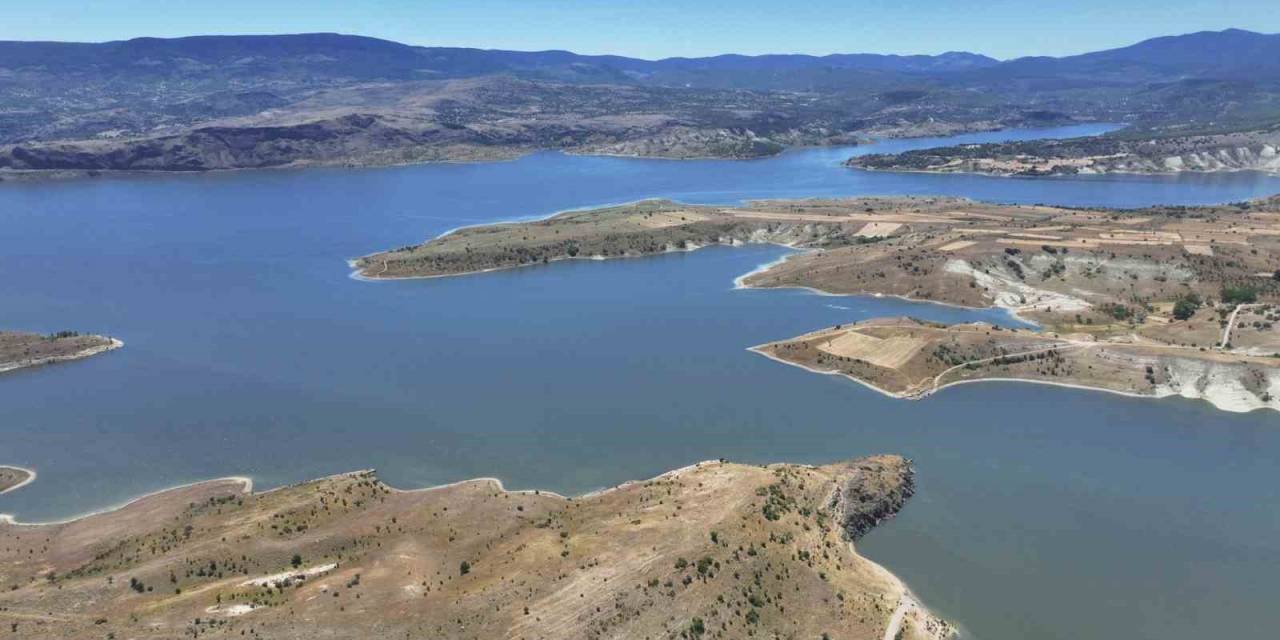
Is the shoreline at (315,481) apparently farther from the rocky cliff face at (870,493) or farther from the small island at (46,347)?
the small island at (46,347)

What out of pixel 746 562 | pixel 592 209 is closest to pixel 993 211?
pixel 592 209

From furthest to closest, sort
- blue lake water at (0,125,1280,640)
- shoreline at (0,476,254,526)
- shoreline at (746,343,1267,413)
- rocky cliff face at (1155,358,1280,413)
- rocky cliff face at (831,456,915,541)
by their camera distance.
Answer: shoreline at (746,343,1267,413)
rocky cliff face at (1155,358,1280,413)
shoreline at (0,476,254,526)
rocky cliff face at (831,456,915,541)
blue lake water at (0,125,1280,640)

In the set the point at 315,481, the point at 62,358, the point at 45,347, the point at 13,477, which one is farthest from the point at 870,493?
the point at 45,347

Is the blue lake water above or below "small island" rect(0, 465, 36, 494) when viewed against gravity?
above

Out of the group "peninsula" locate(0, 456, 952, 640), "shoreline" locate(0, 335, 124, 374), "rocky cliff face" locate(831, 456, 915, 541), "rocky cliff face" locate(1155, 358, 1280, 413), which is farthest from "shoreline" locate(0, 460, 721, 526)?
"rocky cliff face" locate(1155, 358, 1280, 413)

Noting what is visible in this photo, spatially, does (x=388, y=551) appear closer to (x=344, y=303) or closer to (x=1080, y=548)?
(x=1080, y=548)

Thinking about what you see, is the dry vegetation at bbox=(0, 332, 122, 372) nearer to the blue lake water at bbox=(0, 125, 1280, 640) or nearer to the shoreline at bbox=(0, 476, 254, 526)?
the blue lake water at bbox=(0, 125, 1280, 640)
